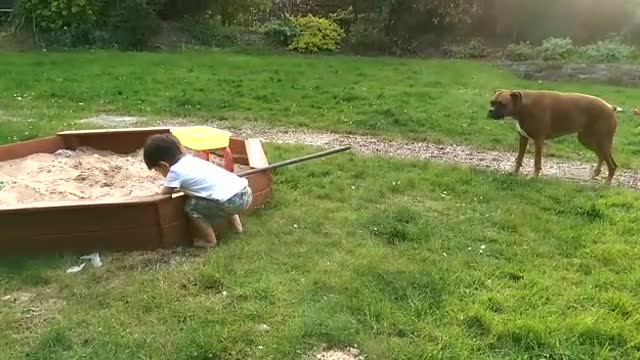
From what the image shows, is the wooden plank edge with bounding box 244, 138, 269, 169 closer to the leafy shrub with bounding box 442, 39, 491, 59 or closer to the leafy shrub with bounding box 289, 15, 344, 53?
the leafy shrub with bounding box 289, 15, 344, 53

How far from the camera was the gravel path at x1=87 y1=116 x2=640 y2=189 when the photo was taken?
759cm

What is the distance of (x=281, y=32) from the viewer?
62.7 ft

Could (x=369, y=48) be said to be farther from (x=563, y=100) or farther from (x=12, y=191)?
(x=12, y=191)

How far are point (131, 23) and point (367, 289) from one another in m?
15.5

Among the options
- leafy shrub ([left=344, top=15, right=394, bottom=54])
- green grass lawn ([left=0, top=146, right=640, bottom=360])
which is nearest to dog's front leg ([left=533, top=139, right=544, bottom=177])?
green grass lawn ([left=0, top=146, right=640, bottom=360])

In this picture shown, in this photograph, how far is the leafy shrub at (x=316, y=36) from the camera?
1839 cm

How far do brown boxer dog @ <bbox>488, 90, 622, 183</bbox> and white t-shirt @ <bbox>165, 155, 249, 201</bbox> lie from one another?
3.16 metres

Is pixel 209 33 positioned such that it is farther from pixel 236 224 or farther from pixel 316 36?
pixel 236 224

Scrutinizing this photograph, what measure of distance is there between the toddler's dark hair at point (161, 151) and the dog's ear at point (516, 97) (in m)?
3.56

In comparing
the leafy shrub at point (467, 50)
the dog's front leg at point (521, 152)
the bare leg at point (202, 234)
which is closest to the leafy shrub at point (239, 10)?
the leafy shrub at point (467, 50)

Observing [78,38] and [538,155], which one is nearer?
[538,155]

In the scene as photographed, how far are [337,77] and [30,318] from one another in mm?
10449

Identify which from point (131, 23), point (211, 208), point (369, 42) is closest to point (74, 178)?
point (211, 208)

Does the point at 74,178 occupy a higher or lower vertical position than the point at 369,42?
higher
